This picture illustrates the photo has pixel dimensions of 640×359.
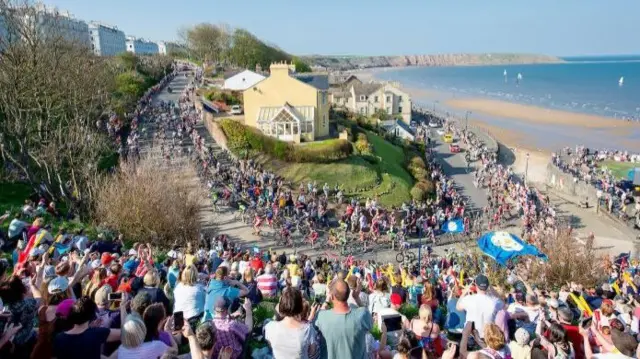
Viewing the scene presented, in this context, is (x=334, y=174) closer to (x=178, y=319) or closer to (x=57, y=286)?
(x=178, y=319)

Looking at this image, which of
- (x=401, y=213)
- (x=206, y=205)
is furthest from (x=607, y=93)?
(x=206, y=205)

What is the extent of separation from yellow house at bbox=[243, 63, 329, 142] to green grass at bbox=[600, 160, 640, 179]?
26.1m

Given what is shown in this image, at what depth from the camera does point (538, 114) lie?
3184 inches

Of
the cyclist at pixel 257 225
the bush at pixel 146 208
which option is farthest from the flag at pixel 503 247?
the bush at pixel 146 208

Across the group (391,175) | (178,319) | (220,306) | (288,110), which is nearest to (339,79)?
(288,110)

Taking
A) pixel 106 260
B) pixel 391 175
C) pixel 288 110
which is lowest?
pixel 391 175

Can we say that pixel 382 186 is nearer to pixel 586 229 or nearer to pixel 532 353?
pixel 586 229

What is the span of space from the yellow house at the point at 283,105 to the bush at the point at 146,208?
16.0 meters

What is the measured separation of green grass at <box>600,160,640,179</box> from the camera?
3967cm

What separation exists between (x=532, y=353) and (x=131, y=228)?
617 inches

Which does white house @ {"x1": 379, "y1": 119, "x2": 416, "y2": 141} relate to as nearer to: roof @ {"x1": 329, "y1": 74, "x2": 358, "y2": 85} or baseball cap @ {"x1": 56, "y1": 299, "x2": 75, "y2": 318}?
roof @ {"x1": 329, "y1": 74, "x2": 358, "y2": 85}

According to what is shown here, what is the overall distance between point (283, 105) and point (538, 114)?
A: 202 ft

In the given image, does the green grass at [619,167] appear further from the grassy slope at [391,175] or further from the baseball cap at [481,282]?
the baseball cap at [481,282]

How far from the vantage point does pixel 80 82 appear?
23391 millimetres
